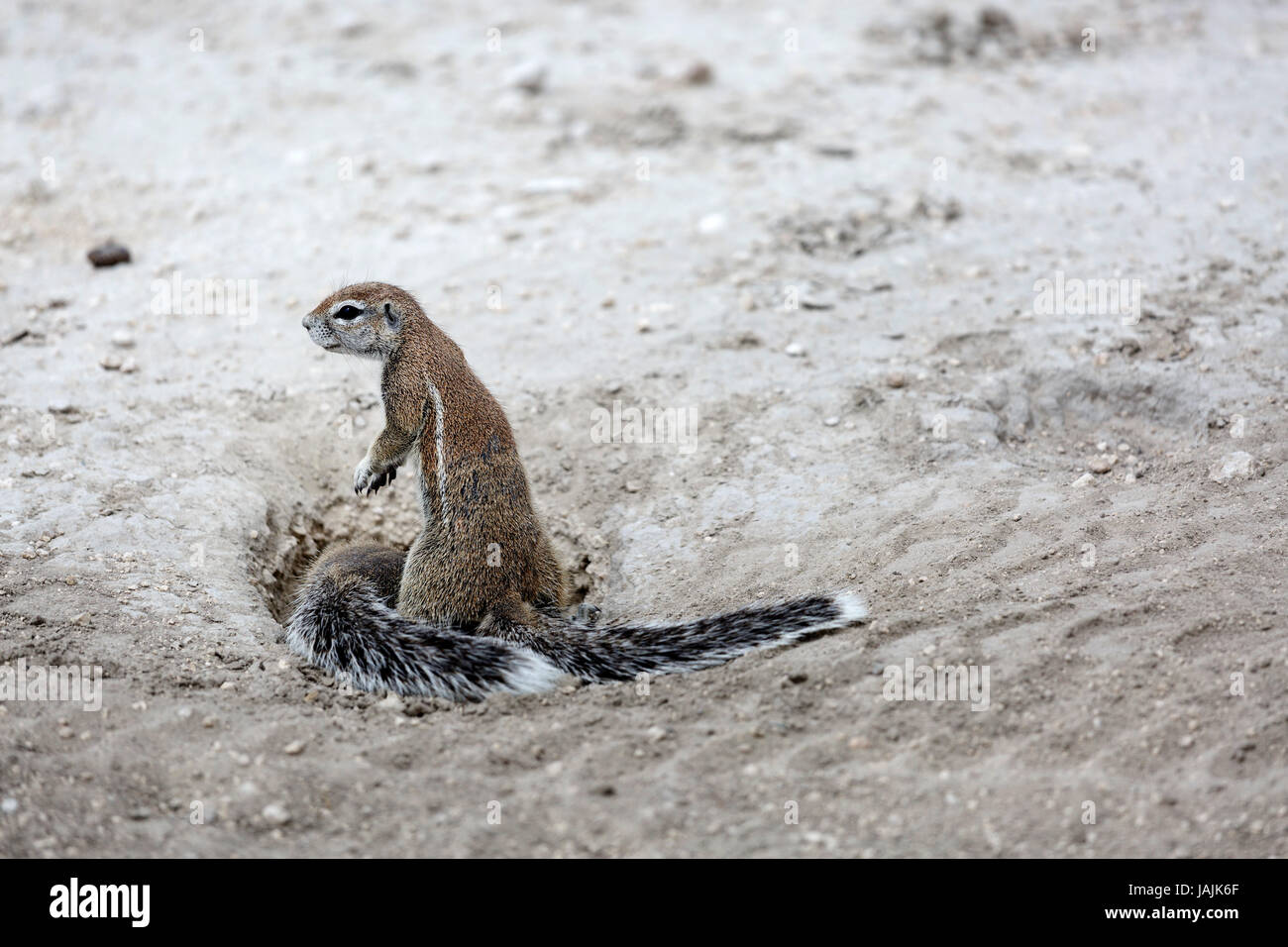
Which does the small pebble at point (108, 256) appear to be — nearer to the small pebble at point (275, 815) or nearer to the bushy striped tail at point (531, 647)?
the bushy striped tail at point (531, 647)

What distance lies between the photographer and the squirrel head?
16.4 ft

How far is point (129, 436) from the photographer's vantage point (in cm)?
564

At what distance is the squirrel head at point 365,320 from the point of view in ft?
16.4

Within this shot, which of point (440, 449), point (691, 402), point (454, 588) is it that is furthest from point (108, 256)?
point (454, 588)

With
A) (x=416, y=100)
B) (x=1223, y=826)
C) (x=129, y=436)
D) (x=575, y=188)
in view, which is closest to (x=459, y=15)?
(x=416, y=100)

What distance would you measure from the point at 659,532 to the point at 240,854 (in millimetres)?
2430

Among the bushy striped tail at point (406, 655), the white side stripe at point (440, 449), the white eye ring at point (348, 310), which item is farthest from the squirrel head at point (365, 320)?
the bushy striped tail at point (406, 655)

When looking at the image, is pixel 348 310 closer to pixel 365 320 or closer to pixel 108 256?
pixel 365 320

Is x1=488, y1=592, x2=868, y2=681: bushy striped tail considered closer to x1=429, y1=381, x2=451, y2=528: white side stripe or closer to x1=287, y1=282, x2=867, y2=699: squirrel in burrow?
x1=287, y1=282, x2=867, y2=699: squirrel in burrow

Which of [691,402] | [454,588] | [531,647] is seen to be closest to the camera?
[531,647]

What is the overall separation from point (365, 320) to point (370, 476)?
0.70m

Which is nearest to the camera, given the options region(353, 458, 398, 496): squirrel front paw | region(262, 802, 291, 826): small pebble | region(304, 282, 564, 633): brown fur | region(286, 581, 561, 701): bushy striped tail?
region(262, 802, 291, 826): small pebble

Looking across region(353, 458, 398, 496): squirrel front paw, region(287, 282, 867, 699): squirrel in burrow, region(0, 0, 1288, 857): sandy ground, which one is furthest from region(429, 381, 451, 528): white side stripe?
Answer: region(0, 0, 1288, 857): sandy ground

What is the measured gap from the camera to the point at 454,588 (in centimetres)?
456
